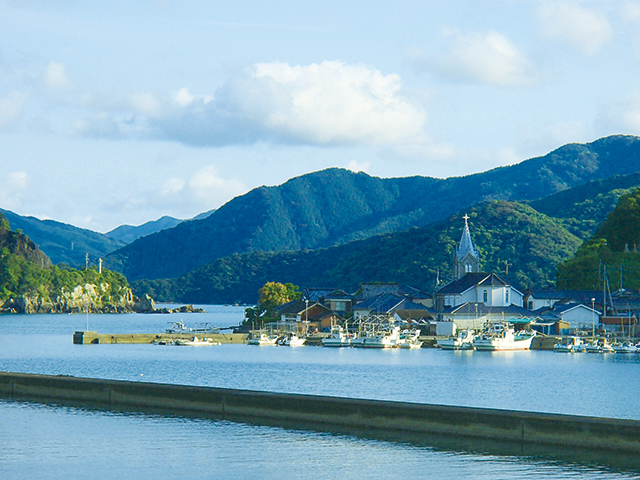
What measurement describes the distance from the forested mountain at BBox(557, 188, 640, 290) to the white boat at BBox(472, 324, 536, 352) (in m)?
17.1

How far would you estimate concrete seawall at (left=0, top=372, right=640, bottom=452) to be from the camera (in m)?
22.2

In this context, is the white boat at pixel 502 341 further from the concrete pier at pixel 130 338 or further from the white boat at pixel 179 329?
the white boat at pixel 179 329

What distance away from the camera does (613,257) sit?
118125 millimetres

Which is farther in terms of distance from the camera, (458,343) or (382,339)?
(382,339)

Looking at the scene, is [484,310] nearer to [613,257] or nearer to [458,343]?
[458,343]

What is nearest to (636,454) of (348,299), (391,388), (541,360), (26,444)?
(26,444)

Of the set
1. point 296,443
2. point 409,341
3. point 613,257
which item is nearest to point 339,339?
point 409,341

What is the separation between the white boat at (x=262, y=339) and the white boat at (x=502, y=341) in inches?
949

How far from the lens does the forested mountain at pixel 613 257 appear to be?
113m

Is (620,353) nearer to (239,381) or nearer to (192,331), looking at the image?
(239,381)

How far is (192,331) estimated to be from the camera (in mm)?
116375

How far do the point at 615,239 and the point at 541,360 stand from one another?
57.6 m

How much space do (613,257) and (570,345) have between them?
33.6 metres

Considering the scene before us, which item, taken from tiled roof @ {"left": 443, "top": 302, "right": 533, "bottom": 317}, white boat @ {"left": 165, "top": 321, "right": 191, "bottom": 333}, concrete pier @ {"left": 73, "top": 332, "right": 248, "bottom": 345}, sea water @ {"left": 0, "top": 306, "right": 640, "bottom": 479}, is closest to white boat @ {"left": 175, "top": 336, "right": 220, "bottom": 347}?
concrete pier @ {"left": 73, "top": 332, "right": 248, "bottom": 345}
